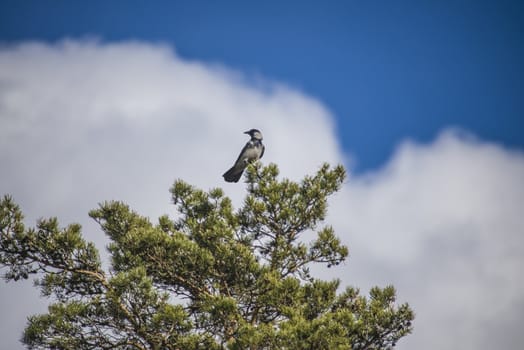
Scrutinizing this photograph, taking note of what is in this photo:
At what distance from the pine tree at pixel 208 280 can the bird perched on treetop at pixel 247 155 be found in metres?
2.43

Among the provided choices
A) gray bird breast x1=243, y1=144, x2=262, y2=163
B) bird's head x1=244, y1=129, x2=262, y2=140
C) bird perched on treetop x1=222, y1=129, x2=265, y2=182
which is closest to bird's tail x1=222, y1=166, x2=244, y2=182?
bird perched on treetop x1=222, y1=129, x2=265, y2=182

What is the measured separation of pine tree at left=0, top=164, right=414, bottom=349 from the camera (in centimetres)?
809

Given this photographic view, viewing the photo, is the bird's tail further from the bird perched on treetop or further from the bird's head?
the bird's head

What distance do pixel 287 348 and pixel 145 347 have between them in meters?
2.59

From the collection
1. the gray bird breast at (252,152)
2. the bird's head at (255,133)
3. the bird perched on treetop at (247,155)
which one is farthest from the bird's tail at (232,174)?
the bird's head at (255,133)

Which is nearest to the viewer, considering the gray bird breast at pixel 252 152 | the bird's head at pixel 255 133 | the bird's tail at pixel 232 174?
the bird's tail at pixel 232 174

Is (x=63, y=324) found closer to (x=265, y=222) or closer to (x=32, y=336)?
(x=32, y=336)

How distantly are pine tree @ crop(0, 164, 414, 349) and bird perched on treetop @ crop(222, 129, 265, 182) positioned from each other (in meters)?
2.43

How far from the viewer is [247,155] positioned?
1335cm

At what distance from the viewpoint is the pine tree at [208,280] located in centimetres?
809

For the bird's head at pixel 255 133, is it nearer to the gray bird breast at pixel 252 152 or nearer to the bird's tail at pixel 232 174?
the gray bird breast at pixel 252 152

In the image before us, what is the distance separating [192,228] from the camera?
33.5 feet

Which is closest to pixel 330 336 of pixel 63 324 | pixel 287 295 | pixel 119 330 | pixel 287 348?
pixel 287 348

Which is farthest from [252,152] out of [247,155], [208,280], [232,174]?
[208,280]
